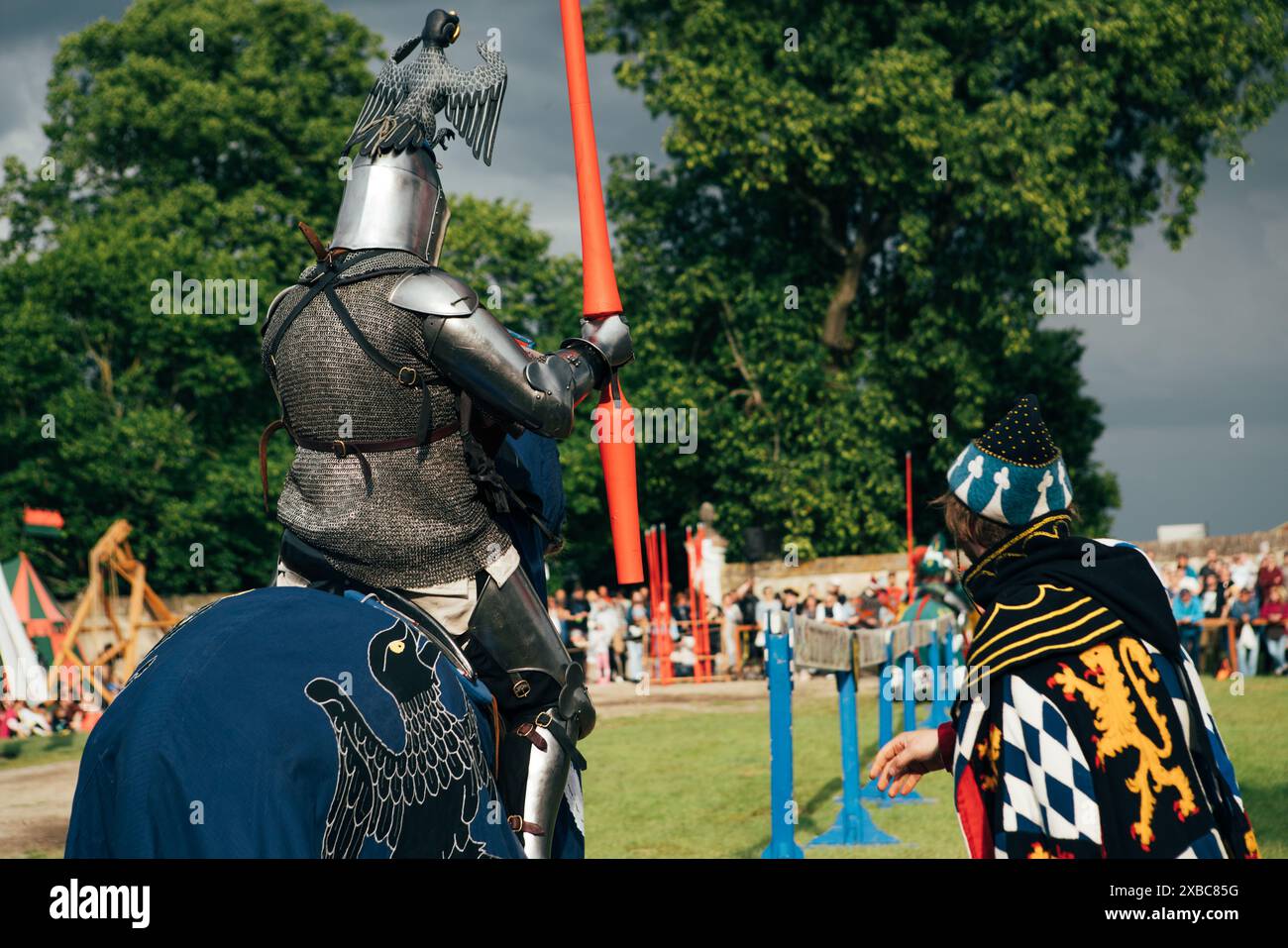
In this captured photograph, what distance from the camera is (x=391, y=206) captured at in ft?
Answer: 11.5

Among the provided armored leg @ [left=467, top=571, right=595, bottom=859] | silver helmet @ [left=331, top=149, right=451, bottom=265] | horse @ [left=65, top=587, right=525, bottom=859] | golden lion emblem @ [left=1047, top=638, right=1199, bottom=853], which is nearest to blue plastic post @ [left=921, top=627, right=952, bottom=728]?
armored leg @ [left=467, top=571, right=595, bottom=859]

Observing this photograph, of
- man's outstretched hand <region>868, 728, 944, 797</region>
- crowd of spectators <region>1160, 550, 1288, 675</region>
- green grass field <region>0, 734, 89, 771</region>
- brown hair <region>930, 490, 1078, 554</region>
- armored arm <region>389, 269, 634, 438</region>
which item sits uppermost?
armored arm <region>389, 269, 634, 438</region>

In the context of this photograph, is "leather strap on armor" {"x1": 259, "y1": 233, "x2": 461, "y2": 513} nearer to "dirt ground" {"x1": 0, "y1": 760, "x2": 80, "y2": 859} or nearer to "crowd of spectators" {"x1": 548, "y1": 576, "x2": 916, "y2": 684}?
"dirt ground" {"x1": 0, "y1": 760, "x2": 80, "y2": 859}

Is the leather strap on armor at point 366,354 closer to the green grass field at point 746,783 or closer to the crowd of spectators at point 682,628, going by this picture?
the green grass field at point 746,783

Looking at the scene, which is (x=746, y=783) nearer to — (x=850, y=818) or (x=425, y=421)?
(x=850, y=818)

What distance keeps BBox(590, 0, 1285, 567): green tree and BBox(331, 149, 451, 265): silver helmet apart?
2225cm

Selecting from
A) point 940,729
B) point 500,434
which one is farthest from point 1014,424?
point 500,434

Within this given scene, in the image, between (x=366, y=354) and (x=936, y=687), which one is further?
(x=936, y=687)

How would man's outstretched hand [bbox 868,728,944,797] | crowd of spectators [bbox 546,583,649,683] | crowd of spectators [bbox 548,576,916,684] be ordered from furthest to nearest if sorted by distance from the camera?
crowd of spectators [bbox 546,583,649,683], crowd of spectators [bbox 548,576,916,684], man's outstretched hand [bbox 868,728,944,797]

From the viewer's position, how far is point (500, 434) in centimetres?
372

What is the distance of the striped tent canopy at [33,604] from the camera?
54.7ft

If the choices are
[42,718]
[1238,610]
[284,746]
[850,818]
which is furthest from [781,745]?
[1238,610]

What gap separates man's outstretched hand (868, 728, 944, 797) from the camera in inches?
137

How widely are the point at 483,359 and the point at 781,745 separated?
196 inches
